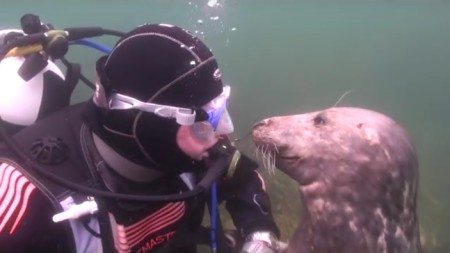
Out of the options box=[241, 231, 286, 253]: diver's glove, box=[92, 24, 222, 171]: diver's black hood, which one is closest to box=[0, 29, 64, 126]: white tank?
box=[92, 24, 222, 171]: diver's black hood

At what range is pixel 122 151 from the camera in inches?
111

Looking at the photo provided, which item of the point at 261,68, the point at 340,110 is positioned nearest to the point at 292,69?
the point at 261,68

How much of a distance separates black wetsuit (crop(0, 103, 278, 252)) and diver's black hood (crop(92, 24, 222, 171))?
0.28m

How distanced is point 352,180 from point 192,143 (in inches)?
50.3

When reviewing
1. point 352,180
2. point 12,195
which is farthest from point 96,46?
point 352,180

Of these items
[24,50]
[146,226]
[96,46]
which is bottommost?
[146,226]

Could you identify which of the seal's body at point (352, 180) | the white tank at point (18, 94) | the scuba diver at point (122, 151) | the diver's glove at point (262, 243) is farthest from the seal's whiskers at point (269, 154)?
the white tank at point (18, 94)

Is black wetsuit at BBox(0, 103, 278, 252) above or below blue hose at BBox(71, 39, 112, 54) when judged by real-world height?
below

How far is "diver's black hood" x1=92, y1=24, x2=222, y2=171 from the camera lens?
2664 millimetres

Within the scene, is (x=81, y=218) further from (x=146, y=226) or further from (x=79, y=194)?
(x=146, y=226)

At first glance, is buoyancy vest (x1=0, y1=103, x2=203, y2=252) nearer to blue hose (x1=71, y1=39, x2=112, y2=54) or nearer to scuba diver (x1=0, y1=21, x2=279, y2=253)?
scuba diver (x1=0, y1=21, x2=279, y2=253)

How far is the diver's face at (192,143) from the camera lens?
109 inches

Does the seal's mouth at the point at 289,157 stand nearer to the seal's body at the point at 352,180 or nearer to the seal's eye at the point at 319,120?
the seal's body at the point at 352,180

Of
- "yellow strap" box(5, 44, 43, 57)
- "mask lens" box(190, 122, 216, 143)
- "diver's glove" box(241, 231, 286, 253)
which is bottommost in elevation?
"diver's glove" box(241, 231, 286, 253)
